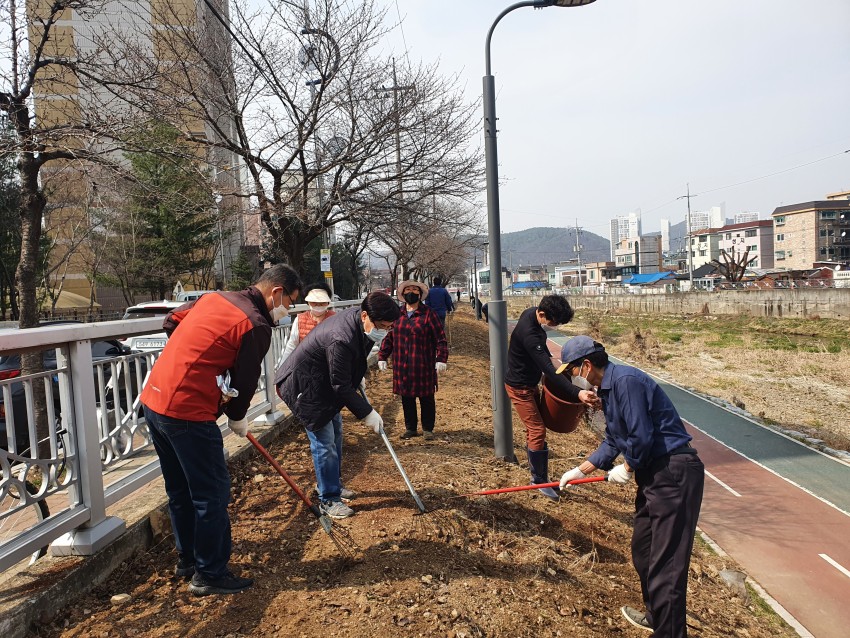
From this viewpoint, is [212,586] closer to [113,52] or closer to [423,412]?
[423,412]

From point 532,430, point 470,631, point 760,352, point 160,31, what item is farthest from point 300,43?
point 760,352

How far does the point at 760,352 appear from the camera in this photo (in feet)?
76.3

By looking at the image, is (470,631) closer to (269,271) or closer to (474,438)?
(269,271)

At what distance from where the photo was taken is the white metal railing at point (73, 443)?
254 cm

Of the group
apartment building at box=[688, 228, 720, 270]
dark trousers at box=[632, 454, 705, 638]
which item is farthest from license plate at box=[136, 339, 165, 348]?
apartment building at box=[688, 228, 720, 270]

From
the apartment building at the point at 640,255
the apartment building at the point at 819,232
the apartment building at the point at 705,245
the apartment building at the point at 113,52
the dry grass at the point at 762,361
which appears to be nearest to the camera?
the apartment building at the point at 113,52

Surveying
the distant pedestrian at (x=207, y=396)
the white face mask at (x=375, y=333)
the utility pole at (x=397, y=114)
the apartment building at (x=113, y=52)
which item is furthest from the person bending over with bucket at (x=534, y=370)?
the utility pole at (x=397, y=114)

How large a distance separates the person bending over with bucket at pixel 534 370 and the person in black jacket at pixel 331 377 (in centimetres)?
142

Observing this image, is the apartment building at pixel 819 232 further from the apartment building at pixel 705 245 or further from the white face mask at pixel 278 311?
the white face mask at pixel 278 311

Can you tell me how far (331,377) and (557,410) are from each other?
2061 mm

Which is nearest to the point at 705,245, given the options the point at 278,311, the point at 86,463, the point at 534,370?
the point at 534,370

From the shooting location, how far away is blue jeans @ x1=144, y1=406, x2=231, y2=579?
2.71 metres

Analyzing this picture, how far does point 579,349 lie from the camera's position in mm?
3186

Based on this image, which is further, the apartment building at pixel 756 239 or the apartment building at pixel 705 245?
the apartment building at pixel 705 245
